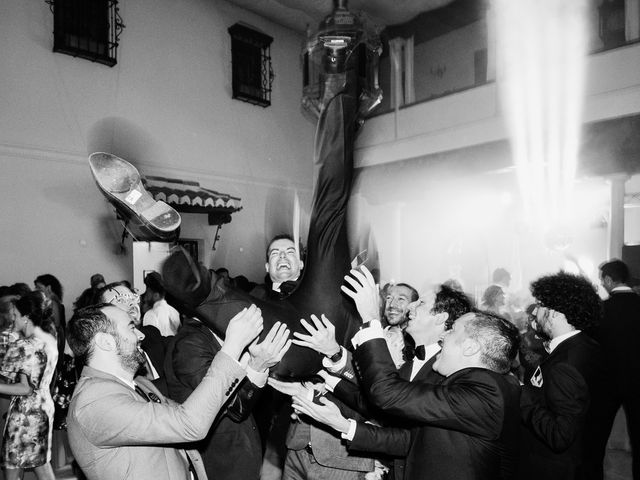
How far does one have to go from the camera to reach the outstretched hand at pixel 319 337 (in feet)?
6.61

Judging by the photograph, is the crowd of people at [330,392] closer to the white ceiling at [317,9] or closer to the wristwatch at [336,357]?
the wristwatch at [336,357]

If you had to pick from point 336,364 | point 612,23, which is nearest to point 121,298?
point 336,364

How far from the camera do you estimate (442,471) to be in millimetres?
1628

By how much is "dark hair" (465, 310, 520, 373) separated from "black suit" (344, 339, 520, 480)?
0.17 feet

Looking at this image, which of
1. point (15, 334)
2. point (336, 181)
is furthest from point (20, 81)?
point (336, 181)

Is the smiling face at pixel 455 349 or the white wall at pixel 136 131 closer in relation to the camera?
the smiling face at pixel 455 349

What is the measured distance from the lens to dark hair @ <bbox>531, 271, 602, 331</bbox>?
7.75ft

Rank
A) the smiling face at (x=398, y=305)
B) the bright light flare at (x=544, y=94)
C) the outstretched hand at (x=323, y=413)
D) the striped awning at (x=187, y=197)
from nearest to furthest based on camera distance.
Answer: the outstretched hand at (x=323, y=413)
the smiling face at (x=398, y=305)
the striped awning at (x=187, y=197)
the bright light flare at (x=544, y=94)

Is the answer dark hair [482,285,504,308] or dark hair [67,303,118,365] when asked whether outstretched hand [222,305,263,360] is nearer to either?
dark hair [67,303,118,365]

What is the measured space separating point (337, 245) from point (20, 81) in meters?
6.21

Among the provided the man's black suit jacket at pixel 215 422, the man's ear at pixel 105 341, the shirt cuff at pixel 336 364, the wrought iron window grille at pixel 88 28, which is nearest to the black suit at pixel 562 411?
the shirt cuff at pixel 336 364

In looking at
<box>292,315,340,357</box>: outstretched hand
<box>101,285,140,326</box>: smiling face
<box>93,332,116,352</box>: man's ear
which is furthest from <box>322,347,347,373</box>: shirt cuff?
<box>101,285,140,326</box>: smiling face

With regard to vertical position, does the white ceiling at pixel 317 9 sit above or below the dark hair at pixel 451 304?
above

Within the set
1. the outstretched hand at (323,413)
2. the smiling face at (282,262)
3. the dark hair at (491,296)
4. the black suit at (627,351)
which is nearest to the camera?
the outstretched hand at (323,413)
